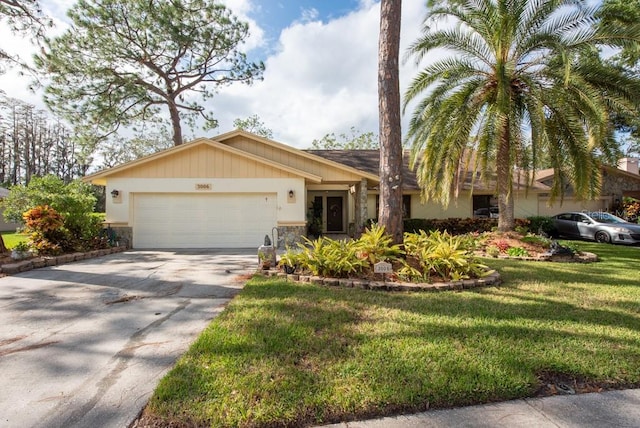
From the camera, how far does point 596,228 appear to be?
13.0 m

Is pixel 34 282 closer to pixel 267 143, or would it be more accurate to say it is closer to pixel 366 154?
pixel 267 143

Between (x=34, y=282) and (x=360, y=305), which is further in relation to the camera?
(x=34, y=282)

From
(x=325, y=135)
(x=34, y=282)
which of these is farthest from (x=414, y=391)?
(x=325, y=135)

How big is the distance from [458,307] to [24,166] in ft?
162

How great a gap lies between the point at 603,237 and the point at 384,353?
14397 millimetres

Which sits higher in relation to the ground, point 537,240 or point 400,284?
point 537,240

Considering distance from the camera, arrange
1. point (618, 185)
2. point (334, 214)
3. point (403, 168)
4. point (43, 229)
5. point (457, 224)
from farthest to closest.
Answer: point (618, 185), point (334, 214), point (403, 168), point (457, 224), point (43, 229)

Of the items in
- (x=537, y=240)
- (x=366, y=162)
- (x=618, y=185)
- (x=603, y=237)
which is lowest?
(x=603, y=237)

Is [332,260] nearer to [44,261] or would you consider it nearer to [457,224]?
[44,261]

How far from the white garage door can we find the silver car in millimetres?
12769

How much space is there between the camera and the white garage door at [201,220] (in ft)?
38.5

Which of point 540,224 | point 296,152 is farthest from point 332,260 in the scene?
point 540,224

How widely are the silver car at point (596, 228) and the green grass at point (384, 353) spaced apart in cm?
964

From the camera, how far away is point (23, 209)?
999cm
